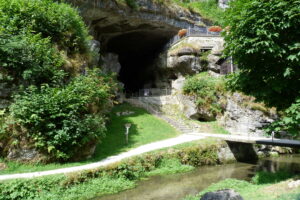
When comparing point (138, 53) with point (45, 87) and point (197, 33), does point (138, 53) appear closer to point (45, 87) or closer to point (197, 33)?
point (197, 33)

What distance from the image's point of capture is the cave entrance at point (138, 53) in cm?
3102

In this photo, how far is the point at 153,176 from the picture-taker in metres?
10.9

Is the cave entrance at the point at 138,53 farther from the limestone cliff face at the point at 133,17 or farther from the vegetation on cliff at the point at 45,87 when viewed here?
the vegetation on cliff at the point at 45,87

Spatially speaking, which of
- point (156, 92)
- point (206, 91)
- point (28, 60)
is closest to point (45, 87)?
point (28, 60)

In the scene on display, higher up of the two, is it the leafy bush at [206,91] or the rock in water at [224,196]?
the leafy bush at [206,91]

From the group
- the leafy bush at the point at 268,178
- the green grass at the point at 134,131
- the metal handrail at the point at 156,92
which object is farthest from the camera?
the metal handrail at the point at 156,92

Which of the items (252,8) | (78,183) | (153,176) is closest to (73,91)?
(78,183)

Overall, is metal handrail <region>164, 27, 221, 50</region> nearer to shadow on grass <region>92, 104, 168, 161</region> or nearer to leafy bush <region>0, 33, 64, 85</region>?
shadow on grass <region>92, 104, 168, 161</region>

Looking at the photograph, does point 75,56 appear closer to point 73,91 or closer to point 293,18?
point 73,91

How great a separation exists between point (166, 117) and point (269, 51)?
1428cm

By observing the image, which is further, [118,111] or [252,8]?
[118,111]

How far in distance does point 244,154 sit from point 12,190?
44.6ft

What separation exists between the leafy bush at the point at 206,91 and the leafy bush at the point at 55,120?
1274 centimetres

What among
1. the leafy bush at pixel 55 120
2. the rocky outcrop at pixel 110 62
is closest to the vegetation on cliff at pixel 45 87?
the leafy bush at pixel 55 120
